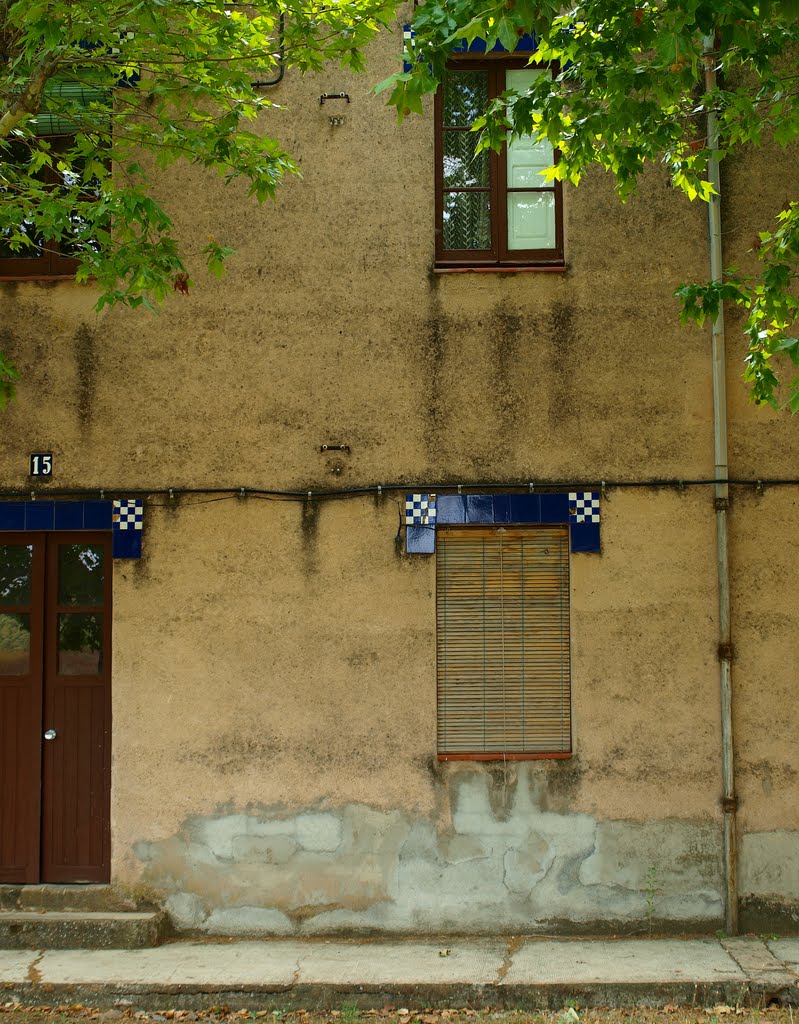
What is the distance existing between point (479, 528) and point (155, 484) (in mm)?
2361

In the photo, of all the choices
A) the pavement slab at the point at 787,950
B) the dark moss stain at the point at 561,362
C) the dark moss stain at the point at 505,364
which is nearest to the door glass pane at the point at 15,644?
the dark moss stain at the point at 505,364

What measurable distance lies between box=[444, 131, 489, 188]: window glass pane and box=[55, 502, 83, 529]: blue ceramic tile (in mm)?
3610

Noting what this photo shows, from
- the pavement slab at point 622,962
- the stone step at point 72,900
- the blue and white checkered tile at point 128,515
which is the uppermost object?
the blue and white checkered tile at point 128,515

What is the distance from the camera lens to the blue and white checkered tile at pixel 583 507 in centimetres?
701

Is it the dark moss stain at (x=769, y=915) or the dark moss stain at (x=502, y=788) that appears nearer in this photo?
the dark moss stain at (x=769, y=915)

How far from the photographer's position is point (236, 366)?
7.13 meters

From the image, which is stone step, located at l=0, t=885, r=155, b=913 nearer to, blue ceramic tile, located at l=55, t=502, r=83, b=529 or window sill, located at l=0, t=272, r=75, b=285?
blue ceramic tile, located at l=55, t=502, r=83, b=529

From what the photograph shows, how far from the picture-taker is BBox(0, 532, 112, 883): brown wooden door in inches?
276

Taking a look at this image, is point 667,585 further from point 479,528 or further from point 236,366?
point 236,366

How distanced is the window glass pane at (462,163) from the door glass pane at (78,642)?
4.18 m

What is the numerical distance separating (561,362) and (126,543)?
3.39 meters

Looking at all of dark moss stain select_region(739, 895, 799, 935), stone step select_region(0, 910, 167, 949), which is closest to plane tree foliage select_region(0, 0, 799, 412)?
dark moss stain select_region(739, 895, 799, 935)

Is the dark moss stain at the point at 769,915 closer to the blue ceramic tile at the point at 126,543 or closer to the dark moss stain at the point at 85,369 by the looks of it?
the blue ceramic tile at the point at 126,543

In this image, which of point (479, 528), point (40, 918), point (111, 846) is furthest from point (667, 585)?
point (40, 918)
